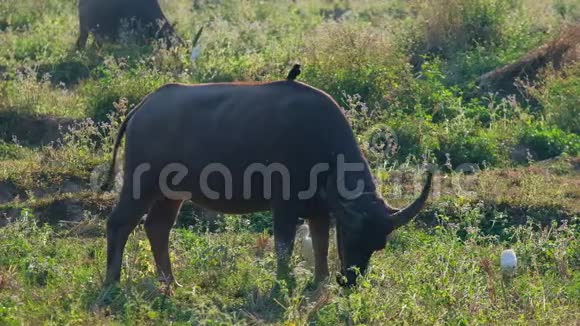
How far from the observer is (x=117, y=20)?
56.7 ft

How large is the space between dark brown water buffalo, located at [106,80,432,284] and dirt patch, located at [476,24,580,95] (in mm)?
6581

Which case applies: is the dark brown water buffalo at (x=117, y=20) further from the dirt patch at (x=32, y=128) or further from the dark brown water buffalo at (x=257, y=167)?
the dark brown water buffalo at (x=257, y=167)

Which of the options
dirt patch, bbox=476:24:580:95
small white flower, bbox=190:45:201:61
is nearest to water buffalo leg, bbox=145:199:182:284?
dirt patch, bbox=476:24:580:95

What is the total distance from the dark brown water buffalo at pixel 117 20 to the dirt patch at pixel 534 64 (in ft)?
15.0

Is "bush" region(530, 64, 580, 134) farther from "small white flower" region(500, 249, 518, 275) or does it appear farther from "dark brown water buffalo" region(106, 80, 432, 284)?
"dark brown water buffalo" region(106, 80, 432, 284)

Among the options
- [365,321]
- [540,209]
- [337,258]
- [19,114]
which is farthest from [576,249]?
[19,114]

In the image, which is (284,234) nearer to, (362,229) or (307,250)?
(362,229)

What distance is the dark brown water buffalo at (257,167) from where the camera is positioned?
8.32m

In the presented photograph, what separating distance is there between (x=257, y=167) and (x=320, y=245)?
0.72m

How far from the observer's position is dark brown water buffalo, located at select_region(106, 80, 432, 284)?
328 inches

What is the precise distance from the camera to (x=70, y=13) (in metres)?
20.8

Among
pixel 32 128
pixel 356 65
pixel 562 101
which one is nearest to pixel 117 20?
pixel 32 128

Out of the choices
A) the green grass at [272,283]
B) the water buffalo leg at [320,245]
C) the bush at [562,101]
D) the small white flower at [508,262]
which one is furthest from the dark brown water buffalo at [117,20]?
the small white flower at [508,262]

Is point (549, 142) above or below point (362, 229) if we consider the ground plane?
above
